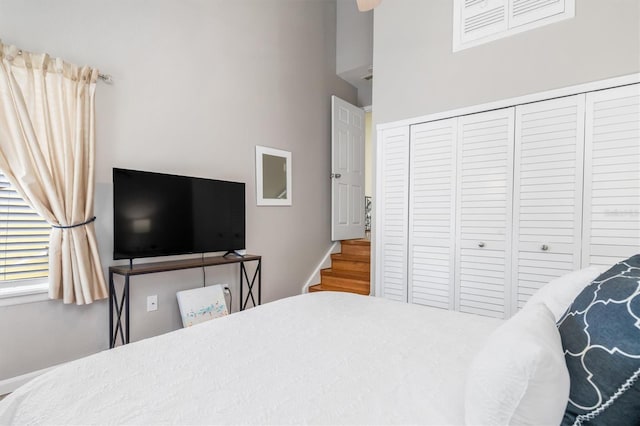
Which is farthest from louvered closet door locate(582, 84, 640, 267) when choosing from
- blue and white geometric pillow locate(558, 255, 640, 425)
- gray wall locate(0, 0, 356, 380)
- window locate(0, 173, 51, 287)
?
window locate(0, 173, 51, 287)

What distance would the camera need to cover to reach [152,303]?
8.83 feet

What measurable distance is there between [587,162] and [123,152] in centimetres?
338

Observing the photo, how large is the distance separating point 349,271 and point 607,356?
348 centimetres

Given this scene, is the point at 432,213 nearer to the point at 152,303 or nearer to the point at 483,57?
the point at 483,57

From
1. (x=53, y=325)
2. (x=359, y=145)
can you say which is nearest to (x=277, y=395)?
(x=53, y=325)

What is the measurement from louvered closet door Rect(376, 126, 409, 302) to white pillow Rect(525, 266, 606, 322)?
1994 mm

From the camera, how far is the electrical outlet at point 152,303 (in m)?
2.67

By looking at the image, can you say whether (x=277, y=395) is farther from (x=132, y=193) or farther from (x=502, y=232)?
(x=502, y=232)

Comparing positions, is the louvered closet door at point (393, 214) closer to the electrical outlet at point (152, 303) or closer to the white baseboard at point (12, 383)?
the electrical outlet at point (152, 303)

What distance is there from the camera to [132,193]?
232cm

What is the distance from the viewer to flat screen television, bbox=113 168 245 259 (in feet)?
7.52

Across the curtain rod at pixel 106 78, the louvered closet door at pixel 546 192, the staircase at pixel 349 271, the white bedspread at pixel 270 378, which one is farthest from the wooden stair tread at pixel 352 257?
the curtain rod at pixel 106 78

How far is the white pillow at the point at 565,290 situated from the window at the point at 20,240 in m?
2.77

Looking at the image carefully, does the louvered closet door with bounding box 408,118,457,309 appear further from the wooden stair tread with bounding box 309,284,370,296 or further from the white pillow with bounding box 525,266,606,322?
the white pillow with bounding box 525,266,606,322
